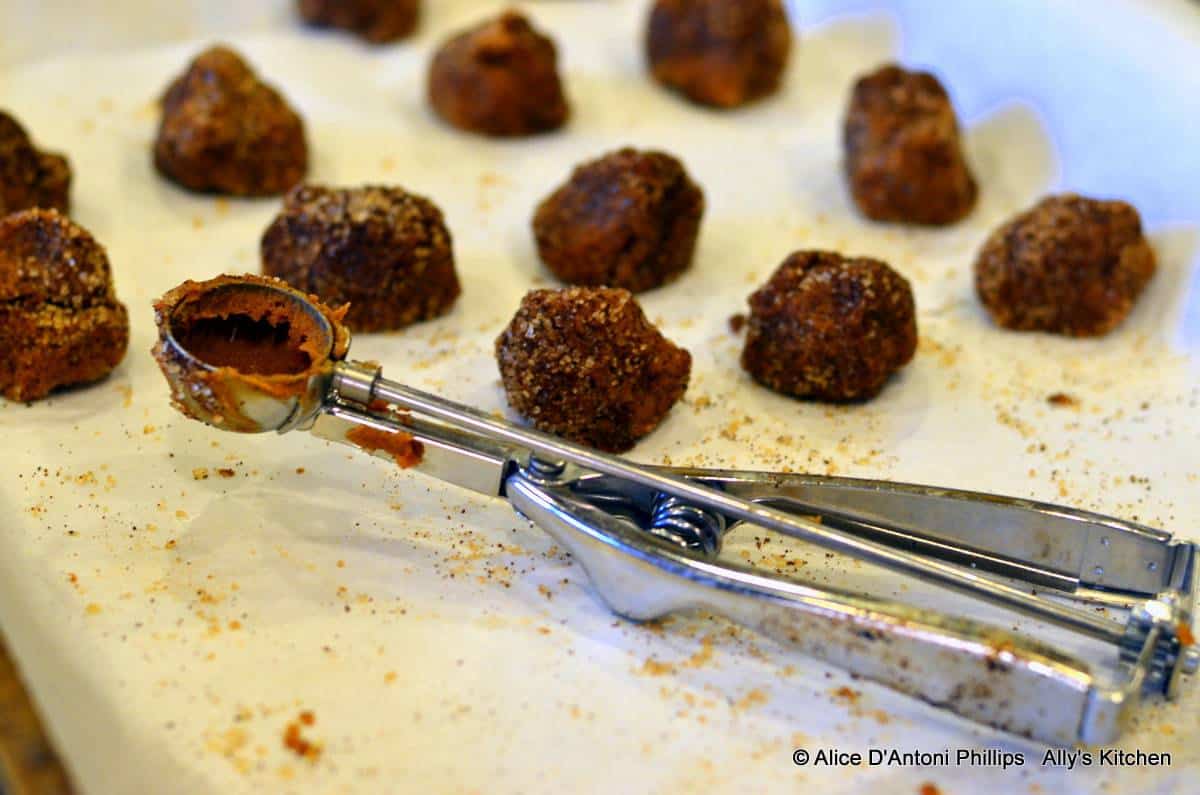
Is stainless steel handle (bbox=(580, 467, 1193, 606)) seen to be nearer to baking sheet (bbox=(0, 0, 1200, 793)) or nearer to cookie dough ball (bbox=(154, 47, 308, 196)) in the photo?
baking sheet (bbox=(0, 0, 1200, 793))

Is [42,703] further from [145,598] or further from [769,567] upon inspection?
[769,567]

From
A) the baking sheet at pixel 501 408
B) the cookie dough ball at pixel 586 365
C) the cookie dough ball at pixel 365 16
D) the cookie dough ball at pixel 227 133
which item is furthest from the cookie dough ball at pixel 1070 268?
the cookie dough ball at pixel 365 16

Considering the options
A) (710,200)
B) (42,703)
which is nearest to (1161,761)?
(42,703)

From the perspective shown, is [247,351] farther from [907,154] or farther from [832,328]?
[907,154]

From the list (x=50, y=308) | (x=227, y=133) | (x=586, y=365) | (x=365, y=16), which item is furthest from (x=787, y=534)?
(x=365, y=16)

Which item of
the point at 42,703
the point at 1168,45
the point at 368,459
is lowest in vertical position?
the point at 42,703

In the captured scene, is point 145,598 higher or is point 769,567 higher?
point 769,567

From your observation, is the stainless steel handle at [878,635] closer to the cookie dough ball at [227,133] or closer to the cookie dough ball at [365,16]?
the cookie dough ball at [227,133]
